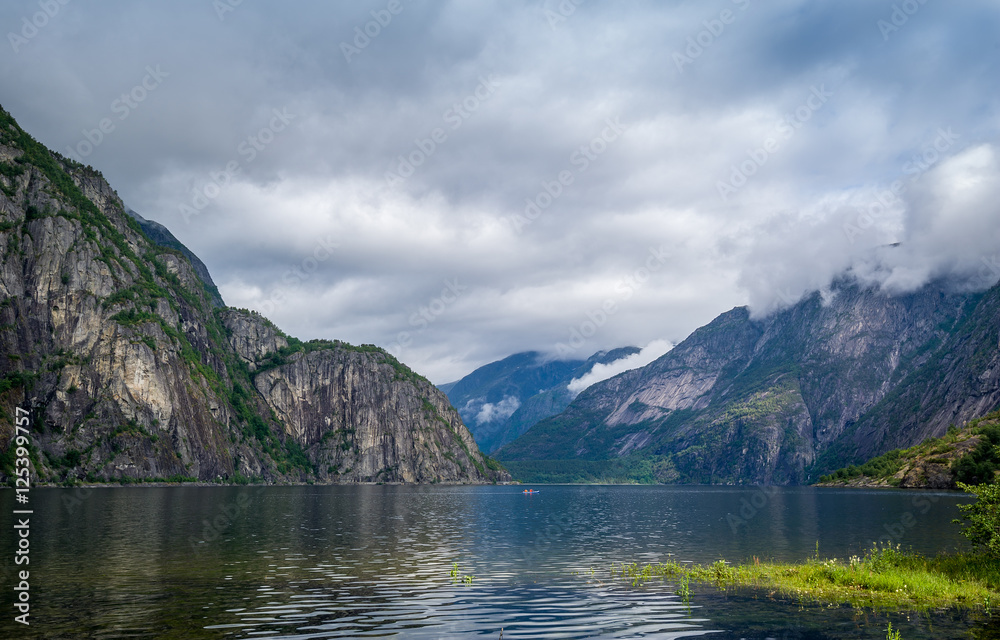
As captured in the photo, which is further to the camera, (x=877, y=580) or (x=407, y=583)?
(x=407, y=583)

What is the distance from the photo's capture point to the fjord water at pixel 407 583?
30969 millimetres

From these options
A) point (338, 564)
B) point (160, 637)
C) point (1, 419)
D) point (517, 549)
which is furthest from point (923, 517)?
point (1, 419)

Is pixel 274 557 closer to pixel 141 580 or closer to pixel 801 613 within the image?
pixel 141 580

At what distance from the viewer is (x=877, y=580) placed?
38906 mm

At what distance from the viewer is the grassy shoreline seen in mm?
35812

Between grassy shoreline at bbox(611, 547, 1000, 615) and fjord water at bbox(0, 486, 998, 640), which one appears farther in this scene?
grassy shoreline at bbox(611, 547, 1000, 615)

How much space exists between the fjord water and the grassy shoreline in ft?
7.53

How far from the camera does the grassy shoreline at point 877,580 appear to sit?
35.8 m

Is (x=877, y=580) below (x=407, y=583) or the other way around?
below

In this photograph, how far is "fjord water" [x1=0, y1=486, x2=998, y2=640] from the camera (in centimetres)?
3097

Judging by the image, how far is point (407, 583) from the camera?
45.0 meters

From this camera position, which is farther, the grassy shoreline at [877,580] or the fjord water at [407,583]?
the grassy shoreline at [877,580]

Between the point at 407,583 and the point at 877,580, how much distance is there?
96.2ft

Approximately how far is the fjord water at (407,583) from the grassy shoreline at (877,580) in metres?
2.29
